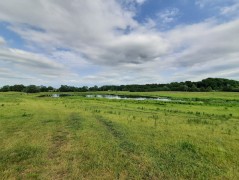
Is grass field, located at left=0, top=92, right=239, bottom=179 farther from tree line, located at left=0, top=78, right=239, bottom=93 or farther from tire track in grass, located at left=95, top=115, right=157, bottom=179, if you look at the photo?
tree line, located at left=0, top=78, right=239, bottom=93

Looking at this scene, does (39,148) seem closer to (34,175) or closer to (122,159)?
(34,175)

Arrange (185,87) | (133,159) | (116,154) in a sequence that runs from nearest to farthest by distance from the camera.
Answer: (133,159) < (116,154) < (185,87)

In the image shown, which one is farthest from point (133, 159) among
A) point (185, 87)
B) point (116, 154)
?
point (185, 87)

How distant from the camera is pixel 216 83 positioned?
15312 centimetres

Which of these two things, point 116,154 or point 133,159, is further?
point 116,154

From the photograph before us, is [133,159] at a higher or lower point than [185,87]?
lower

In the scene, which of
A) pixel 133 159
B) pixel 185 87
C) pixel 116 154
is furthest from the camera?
pixel 185 87

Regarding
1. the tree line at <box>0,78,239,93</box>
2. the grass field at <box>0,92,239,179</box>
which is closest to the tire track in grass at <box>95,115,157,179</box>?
the grass field at <box>0,92,239,179</box>

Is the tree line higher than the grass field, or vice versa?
the tree line

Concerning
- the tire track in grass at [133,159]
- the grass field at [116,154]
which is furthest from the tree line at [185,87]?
the tire track in grass at [133,159]

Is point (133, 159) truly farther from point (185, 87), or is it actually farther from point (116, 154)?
point (185, 87)

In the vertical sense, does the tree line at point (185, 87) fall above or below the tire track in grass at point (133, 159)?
above

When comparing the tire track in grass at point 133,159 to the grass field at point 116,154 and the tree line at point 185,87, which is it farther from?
the tree line at point 185,87

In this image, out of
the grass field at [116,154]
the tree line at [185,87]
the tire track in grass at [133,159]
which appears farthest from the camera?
the tree line at [185,87]
